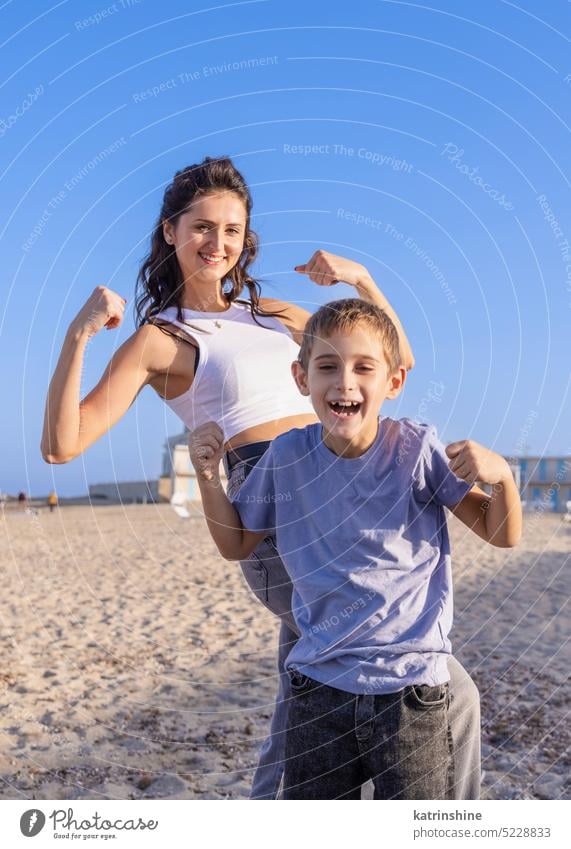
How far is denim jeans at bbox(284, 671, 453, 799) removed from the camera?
240cm

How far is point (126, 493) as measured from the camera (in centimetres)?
4272

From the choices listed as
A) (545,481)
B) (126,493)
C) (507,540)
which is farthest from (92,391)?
(126,493)

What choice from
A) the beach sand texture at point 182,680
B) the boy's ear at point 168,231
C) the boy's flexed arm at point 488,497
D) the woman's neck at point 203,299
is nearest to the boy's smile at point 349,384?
the boy's flexed arm at point 488,497

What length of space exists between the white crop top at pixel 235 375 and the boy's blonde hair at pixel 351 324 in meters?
0.43

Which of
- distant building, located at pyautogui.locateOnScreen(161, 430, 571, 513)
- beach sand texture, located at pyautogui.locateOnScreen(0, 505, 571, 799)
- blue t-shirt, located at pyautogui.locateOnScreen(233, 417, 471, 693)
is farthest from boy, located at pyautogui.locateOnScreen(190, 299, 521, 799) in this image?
distant building, located at pyautogui.locateOnScreen(161, 430, 571, 513)

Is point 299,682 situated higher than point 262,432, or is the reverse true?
point 262,432

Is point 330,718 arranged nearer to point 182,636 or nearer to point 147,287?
point 147,287

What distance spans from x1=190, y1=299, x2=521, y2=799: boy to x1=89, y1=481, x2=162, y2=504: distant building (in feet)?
108

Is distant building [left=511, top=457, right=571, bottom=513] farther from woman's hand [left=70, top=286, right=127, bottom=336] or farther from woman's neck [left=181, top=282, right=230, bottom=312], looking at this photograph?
woman's hand [left=70, top=286, right=127, bottom=336]

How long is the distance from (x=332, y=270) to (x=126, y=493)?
4051cm

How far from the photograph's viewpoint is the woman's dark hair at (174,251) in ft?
10.6

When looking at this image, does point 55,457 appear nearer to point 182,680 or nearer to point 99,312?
point 99,312
